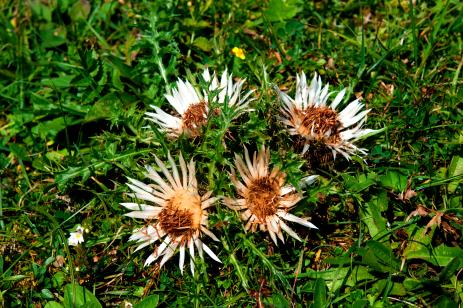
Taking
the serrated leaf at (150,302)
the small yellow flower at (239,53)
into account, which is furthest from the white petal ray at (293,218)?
the small yellow flower at (239,53)

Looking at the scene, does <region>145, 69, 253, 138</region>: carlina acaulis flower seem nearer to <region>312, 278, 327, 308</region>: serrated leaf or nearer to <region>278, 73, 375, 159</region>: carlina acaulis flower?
<region>278, 73, 375, 159</region>: carlina acaulis flower

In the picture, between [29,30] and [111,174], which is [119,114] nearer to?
[111,174]

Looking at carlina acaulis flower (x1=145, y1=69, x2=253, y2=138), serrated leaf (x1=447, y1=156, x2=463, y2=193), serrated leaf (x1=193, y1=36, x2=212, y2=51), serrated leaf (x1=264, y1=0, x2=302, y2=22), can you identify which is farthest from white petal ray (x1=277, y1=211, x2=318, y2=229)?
serrated leaf (x1=264, y1=0, x2=302, y2=22)

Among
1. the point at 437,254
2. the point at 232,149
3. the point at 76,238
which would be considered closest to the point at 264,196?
the point at 232,149

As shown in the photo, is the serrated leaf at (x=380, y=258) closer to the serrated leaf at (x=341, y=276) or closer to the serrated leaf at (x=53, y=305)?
the serrated leaf at (x=341, y=276)

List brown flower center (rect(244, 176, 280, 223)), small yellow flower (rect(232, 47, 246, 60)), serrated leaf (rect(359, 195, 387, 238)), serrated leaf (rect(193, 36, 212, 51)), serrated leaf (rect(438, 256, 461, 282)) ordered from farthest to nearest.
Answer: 1. serrated leaf (rect(193, 36, 212, 51))
2. small yellow flower (rect(232, 47, 246, 60))
3. serrated leaf (rect(359, 195, 387, 238))
4. brown flower center (rect(244, 176, 280, 223))
5. serrated leaf (rect(438, 256, 461, 282))

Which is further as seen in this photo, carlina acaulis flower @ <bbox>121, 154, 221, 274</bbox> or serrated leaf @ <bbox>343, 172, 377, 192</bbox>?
serrated leaf @ <bbox>343, 172, 377, 192</bbox>

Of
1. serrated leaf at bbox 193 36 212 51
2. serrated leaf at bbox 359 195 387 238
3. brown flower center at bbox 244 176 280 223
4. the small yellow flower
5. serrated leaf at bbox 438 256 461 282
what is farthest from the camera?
serrated leaf at bbox 193 36 212 51

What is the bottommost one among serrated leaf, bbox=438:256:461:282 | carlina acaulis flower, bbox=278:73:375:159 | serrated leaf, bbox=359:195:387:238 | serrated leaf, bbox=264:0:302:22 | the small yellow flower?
serrated leaf, bbox=438:256:461:282
